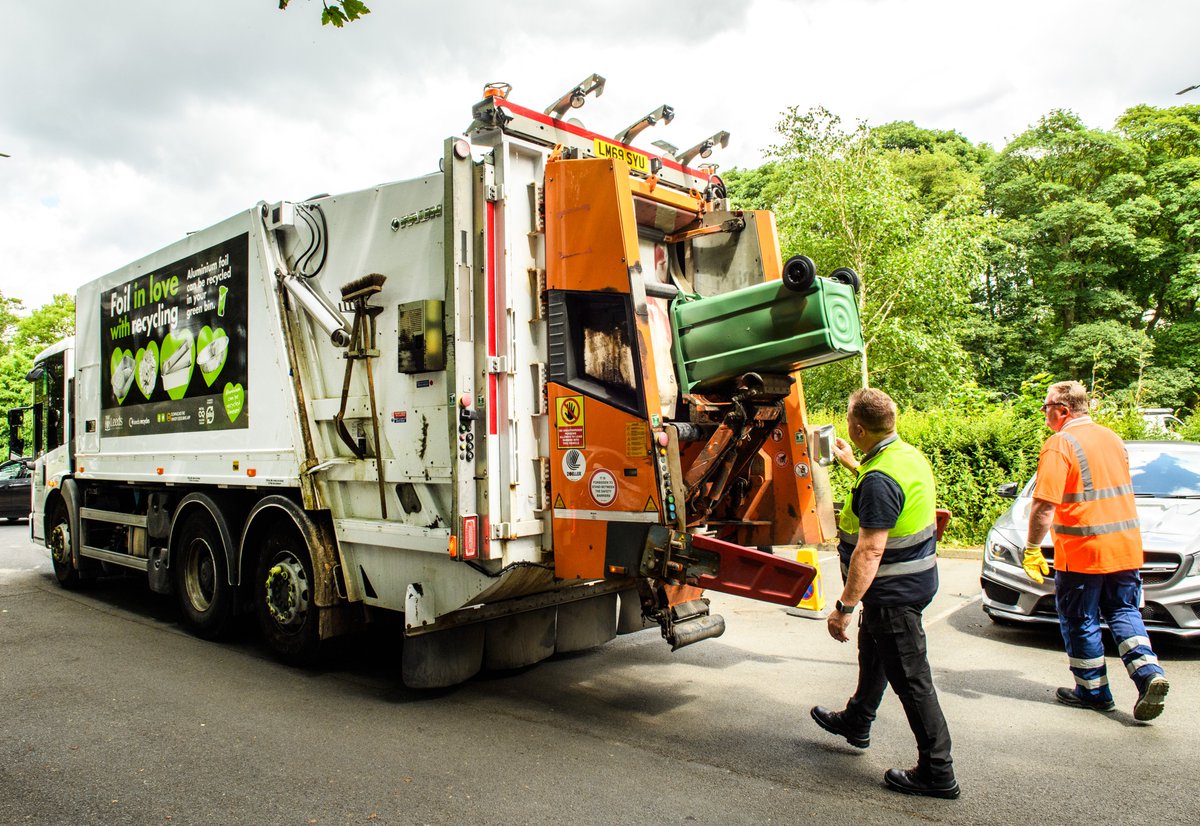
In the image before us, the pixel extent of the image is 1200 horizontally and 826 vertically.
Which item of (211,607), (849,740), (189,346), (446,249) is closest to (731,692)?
(849,740)

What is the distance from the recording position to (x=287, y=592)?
17.9 feet

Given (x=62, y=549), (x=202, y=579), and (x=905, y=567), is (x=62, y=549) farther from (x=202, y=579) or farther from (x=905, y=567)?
(x=905, y=567)

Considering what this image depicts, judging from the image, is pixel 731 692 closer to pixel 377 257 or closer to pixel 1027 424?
pixel 377 257

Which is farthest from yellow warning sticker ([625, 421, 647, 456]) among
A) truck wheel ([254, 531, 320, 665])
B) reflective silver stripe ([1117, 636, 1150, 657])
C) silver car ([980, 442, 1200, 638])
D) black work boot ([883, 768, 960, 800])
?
silver car ([980, 442, 1200, 638])

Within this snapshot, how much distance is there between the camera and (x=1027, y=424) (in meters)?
9.78

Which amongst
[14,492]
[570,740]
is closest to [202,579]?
[570,740]

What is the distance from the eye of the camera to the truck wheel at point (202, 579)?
6.20 meters

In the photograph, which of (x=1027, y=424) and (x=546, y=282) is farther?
(x=1027, y=424)

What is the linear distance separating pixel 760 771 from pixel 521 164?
10.5ft

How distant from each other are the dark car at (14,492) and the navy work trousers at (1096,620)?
61.7ft

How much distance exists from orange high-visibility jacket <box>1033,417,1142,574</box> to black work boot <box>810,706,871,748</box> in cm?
163

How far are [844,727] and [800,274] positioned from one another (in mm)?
2135

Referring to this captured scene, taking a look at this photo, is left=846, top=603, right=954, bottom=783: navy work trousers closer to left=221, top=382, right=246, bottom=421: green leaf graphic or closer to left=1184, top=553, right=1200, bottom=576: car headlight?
left=1184, top=553, right=1200, bottom=576: car headlight

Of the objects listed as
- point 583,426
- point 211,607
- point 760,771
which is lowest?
point 760,771
